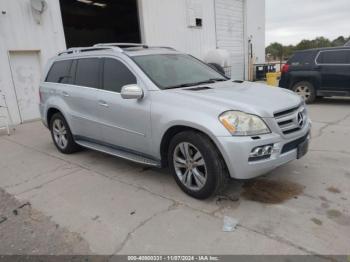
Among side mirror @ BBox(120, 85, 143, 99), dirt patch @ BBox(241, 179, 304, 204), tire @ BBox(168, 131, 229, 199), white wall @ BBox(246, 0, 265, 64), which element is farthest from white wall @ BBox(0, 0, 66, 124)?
white wall @ BBox(246, 0, 265, 64)

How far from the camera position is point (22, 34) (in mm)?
9188

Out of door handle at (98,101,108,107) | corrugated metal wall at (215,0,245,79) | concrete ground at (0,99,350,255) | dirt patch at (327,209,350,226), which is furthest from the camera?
corrugated metal wall at (215,0,245,79)

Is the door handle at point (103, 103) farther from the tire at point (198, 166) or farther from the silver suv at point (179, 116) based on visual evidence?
the tire at point (198, 166)

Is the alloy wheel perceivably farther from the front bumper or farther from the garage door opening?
the garage door opening

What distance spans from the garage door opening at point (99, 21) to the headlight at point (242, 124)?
49.3 ft

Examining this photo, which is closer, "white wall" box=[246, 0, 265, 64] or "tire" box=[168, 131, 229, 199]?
"tire" box=[168, 131, 229, 199]

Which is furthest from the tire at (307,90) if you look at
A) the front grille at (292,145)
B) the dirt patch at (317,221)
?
the dirt patch at (317,221)

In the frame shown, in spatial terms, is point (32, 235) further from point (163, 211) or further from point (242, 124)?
point (242, 124)

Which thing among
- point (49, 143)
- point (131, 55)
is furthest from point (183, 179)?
point (49, 143)

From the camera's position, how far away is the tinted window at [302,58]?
31.0 feet

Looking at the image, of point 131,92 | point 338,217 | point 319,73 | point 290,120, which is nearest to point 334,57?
point 319,73

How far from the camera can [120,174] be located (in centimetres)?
468

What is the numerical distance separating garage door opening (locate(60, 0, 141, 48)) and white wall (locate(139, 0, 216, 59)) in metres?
3.72

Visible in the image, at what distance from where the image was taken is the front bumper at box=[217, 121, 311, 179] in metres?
3.17
